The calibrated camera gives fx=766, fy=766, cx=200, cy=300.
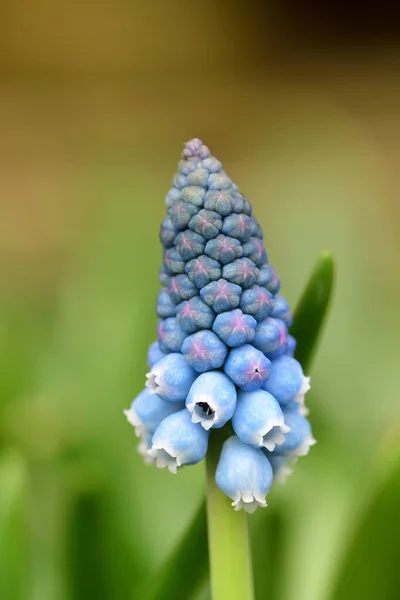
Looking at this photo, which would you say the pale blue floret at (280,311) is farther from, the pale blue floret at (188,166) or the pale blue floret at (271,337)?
the pale blue floret at (188,166)

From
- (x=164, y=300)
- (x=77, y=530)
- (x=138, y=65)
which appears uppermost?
(x=138, y=65)

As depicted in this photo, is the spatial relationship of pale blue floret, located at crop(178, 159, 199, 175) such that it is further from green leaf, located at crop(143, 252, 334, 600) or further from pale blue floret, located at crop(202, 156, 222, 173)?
green leaf, located at crop(143, 252, 334, 600)

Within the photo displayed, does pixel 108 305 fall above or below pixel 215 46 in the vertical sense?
below

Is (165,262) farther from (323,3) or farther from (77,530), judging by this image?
(323,3)

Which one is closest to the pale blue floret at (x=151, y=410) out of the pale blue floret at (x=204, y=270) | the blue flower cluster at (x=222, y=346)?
the blue flower cluster at (x=222, y=346)

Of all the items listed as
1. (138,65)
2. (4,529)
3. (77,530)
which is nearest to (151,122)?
(138,65)

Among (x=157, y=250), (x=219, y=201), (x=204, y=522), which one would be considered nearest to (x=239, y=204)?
(x=219, y=201)

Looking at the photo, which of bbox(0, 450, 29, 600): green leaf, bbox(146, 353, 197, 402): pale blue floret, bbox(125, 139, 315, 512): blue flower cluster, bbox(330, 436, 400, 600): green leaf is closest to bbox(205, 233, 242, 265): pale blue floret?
bbox(125, 139, 315, 512): blue flower cluster
